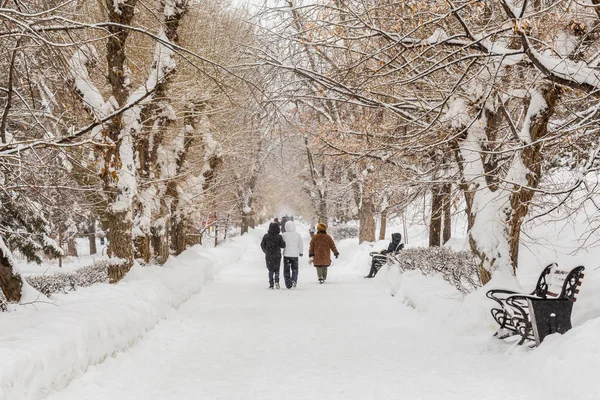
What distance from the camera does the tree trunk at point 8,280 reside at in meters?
7.03

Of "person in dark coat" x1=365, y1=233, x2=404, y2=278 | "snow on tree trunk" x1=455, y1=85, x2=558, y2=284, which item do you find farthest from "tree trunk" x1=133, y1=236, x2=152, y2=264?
"person in dark coat" x1=365, y1=233, x2=404, y2=278

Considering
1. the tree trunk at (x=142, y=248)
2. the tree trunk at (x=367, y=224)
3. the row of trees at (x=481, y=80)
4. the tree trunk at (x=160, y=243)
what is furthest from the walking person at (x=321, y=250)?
the tree trunk at (x=367, y=224)

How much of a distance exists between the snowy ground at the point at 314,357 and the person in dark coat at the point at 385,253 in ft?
19.7

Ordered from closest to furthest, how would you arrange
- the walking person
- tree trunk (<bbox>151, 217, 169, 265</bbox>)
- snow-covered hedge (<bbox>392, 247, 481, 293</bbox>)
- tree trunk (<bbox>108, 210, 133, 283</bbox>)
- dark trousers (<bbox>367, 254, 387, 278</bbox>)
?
tree trunk (<bbox>108, 210, 133, 283</bbox>) < snow-covered hedge (<bbox>392, 247, 481, 293</bbox>) < tree trunk (<bbox>151, 217, 169, 265</bbox>) < the walking person < dark trousers (<bbox>367, 254, 387, 278</bbox>)

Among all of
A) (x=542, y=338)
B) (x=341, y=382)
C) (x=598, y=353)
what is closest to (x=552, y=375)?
(x=598, y=353)

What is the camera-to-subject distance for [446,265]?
11.3m

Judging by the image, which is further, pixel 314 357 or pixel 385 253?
pixel 385 253

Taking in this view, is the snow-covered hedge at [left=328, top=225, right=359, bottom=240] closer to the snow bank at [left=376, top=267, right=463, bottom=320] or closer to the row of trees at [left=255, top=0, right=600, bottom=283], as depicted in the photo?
the snow bank at [left=376, top=267, right=463, bottom=320]

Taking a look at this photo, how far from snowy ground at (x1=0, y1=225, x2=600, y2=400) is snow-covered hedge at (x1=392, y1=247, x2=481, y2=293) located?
47 centimetres

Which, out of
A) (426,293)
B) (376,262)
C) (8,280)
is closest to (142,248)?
(8,280)

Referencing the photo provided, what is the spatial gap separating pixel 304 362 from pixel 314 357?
0.27 m

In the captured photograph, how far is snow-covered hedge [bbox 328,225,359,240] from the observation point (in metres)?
41.6

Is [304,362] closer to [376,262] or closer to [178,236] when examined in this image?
[376,262]

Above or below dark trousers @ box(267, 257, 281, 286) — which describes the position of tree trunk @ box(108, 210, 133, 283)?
above
